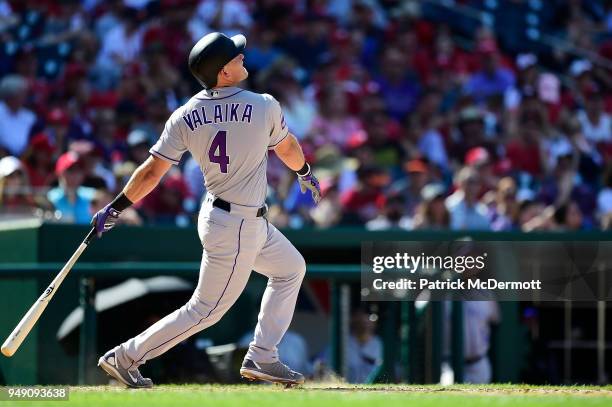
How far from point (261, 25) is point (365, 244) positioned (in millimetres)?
5199

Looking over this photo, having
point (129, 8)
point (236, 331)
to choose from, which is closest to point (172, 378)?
point (236, 331)

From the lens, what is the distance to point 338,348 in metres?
8.26

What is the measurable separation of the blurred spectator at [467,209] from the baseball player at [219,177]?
4102mm

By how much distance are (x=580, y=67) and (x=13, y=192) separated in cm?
757

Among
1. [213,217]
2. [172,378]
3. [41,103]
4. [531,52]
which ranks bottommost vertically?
[172,378]

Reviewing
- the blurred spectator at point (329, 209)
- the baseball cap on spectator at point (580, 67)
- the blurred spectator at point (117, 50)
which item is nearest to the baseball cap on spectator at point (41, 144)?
the blurred spectator at point (117, 50)

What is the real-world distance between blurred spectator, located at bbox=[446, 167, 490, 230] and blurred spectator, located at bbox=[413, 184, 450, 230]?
197 millimetres

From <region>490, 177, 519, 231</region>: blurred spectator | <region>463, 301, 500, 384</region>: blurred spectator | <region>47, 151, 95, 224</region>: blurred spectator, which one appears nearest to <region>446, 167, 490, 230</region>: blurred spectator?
<region>490, 177, 519, 231</region>: blurred spectator

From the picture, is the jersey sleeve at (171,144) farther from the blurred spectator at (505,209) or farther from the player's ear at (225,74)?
the blurred spectator at (505,209)

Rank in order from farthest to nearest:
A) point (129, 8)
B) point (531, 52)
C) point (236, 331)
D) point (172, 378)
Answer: point (531, 52)
point (129, 8)
point (236, 331)
point (172, 378)

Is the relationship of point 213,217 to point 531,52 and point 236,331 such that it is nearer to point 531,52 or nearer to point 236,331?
point 236,331

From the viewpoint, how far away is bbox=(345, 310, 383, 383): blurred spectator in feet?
27.5

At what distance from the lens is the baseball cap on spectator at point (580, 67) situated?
1443cm

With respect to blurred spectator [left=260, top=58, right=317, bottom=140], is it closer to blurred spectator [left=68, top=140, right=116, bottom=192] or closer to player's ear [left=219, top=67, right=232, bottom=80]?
blurred spectator [left=68, top=140, right=116, bottom=192]
